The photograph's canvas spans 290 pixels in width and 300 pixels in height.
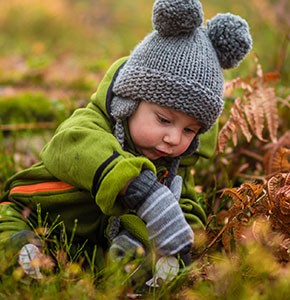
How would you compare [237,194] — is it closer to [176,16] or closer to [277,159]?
[176,16]

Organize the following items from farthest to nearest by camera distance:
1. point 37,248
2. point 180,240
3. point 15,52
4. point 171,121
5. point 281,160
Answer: point 15,52
point 281,160
point 171,121
point 37,248
point 180,240

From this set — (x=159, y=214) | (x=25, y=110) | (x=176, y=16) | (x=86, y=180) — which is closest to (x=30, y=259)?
(x=86, y=180)

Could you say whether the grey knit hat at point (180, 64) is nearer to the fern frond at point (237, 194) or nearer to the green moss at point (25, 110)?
the fern frond at point (237, 194)

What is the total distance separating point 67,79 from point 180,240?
4915mm

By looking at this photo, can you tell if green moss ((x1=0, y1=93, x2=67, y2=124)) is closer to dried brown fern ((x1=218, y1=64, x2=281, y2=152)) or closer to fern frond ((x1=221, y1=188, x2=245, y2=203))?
dried brown fern ((x1=218, y1=64, x2=281, y2=152))

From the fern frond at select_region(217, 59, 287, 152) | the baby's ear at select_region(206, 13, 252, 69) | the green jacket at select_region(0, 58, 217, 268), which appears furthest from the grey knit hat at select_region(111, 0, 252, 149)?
the fern frond at select_region(217, 59, 287, 152)

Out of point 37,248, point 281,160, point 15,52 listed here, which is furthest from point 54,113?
point 15,52

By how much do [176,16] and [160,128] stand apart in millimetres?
518

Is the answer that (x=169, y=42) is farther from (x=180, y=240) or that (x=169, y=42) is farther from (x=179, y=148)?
(x=180, y=240)

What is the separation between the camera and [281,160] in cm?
328

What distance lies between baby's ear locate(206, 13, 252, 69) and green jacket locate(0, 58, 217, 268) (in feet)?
1.70

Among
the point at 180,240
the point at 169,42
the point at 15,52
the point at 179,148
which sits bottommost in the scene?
the point at 15,52

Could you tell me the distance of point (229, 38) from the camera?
2777 mm

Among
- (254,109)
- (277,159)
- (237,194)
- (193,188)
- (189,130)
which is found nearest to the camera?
(237,194)
